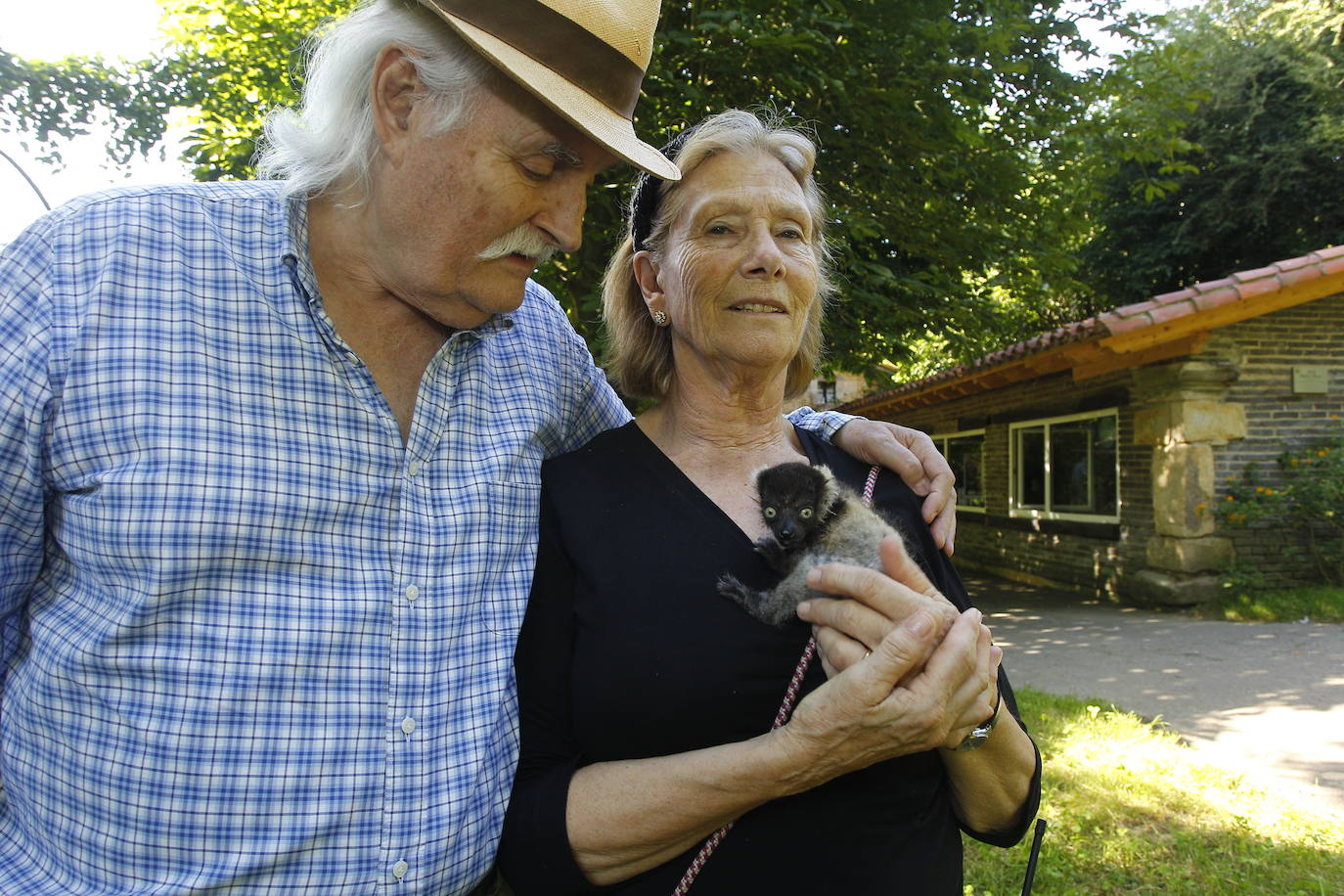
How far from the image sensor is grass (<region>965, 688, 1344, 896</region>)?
4.36 m

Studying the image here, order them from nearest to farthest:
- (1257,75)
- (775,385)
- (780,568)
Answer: (780,568) < (775,385) < (1257,75)

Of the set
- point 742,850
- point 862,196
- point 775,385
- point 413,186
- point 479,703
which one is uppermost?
point 862,196

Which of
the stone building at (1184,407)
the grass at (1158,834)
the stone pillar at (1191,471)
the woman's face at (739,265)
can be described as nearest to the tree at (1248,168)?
the stone building at (1184,407)

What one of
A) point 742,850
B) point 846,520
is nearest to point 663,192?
point 846,520

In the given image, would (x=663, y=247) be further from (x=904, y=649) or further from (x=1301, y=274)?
(x=1301, y=274)

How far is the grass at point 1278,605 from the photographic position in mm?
10312

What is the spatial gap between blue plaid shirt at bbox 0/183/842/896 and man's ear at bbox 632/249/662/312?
40.2 inches

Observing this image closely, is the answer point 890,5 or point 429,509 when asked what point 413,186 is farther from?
point 890,5

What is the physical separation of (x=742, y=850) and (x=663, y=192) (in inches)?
73.8

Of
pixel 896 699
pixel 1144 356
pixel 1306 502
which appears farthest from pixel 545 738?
pixel 1306 502

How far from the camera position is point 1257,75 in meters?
23.6

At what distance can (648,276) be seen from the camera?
9.06 ft

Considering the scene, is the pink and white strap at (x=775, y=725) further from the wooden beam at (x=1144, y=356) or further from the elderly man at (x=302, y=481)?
the wooden beam at (x=1144, y=356)

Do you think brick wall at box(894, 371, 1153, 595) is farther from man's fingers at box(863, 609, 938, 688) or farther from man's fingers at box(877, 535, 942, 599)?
man's fingers at box(863, 609, 938, 688)
